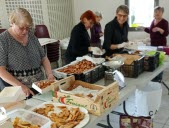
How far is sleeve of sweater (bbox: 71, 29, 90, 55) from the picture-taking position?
102 inches

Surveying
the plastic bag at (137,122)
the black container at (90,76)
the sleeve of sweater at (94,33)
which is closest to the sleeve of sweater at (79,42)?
the black container at (90,76)

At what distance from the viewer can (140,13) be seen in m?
4.68

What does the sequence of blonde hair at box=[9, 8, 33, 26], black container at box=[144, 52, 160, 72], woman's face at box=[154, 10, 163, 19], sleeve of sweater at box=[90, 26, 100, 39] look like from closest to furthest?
blonde hair at box=[9, 8, 33, 26] < black container at box=[144, 52, 160, 72] < woman's face at box=[154, 10, 163, 19] < sleeve of sweater at box=[90, 26, 100, 39]

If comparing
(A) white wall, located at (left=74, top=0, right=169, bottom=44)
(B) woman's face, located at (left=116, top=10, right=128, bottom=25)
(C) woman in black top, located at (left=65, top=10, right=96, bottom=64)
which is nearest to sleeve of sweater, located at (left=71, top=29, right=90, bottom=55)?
(C) woman in black top, located at (left=65, top=10, right=96, bottom=64)

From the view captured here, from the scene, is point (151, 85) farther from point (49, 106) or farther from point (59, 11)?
point (59, 11)

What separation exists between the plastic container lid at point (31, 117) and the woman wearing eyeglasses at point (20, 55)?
39cm

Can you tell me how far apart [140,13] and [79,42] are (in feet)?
8.30

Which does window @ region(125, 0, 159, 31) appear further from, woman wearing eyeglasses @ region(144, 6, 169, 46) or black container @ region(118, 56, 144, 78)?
black container @ region(118, 56, 144, 78)

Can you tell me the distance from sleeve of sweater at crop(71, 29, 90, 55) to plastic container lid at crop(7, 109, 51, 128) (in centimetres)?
138

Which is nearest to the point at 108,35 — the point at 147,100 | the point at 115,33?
the point at 115,33

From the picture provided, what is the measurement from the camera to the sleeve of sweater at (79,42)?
2.60m

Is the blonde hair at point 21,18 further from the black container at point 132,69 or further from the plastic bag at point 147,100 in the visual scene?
the plastic bag at point 147,100

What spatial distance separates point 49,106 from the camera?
1470mm


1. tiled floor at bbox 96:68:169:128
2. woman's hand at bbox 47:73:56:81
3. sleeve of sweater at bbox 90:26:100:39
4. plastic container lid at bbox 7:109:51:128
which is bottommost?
tiled floor at bbox 96:68:169:128
